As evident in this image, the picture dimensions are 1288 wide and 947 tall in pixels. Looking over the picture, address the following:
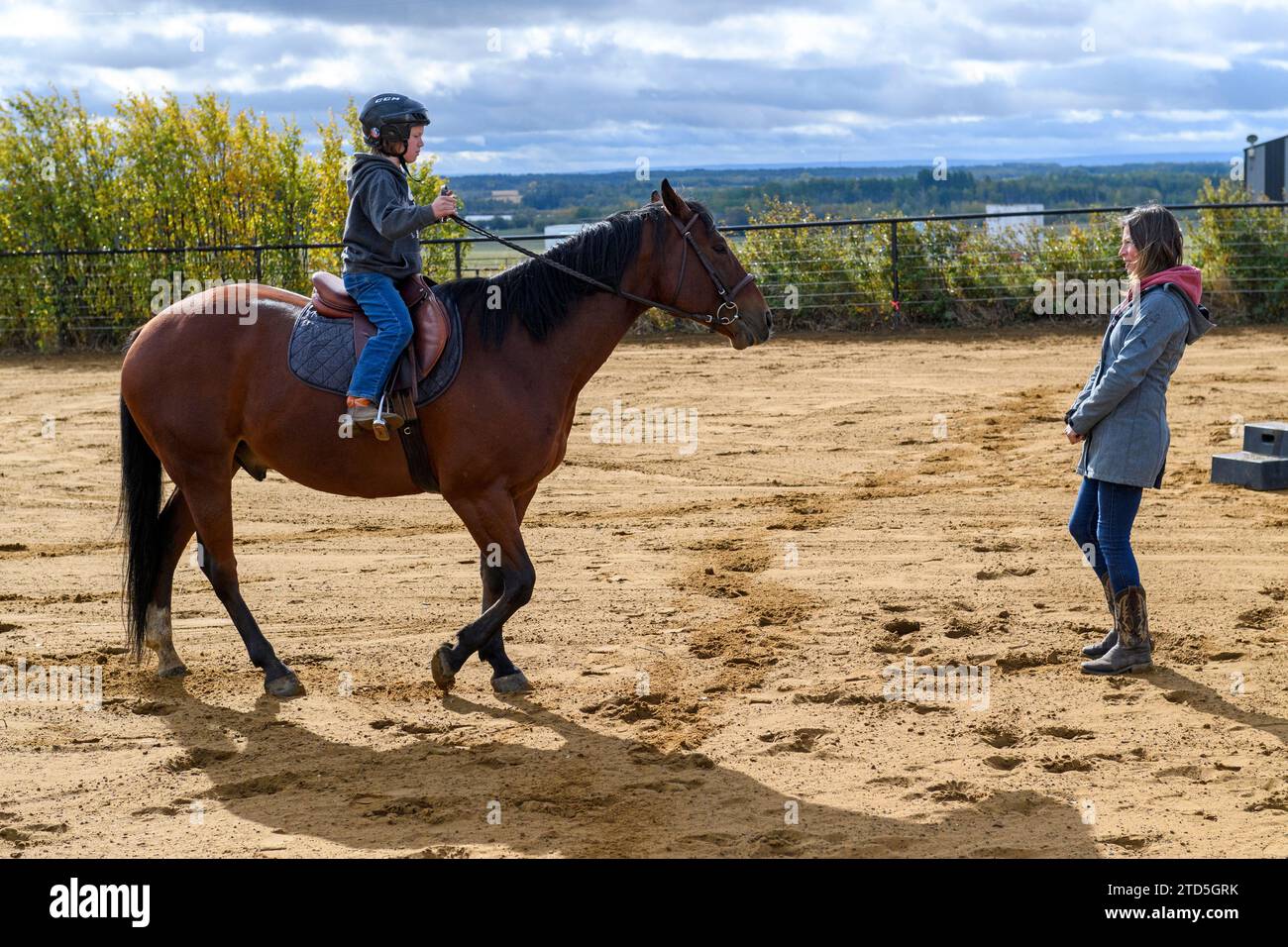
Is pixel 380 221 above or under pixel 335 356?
above

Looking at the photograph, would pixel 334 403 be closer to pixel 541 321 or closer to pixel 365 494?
pixel 365 494

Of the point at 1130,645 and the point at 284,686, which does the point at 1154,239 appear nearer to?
the point at 1130,645

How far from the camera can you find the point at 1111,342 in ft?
18.6

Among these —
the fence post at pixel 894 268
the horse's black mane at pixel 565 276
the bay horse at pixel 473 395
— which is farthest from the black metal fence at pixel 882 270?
the horse's black mane at pixel 565 276

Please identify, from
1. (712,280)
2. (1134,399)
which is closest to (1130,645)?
(1134,399)

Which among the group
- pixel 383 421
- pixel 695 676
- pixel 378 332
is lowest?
pixel 695 676

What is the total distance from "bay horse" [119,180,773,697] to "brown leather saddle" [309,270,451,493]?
73 millimetres

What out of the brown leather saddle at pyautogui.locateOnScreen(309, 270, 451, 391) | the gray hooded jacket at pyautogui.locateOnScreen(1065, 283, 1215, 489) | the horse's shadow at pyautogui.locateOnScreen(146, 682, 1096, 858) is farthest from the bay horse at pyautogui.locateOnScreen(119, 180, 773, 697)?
the gray hooded jacket at pyautogui.locateOnScreen(1065, 283, 1215, 489)

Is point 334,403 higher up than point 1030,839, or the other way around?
point 334,403

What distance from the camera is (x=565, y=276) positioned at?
228 inches

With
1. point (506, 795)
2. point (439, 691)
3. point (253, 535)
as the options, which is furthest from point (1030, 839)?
point (253, 535)

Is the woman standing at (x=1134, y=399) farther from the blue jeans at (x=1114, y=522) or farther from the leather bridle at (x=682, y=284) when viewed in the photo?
the leather bridle at (x=682, y=284)

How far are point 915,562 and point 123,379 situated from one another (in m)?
4.59

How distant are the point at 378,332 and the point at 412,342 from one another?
18 centimetres
